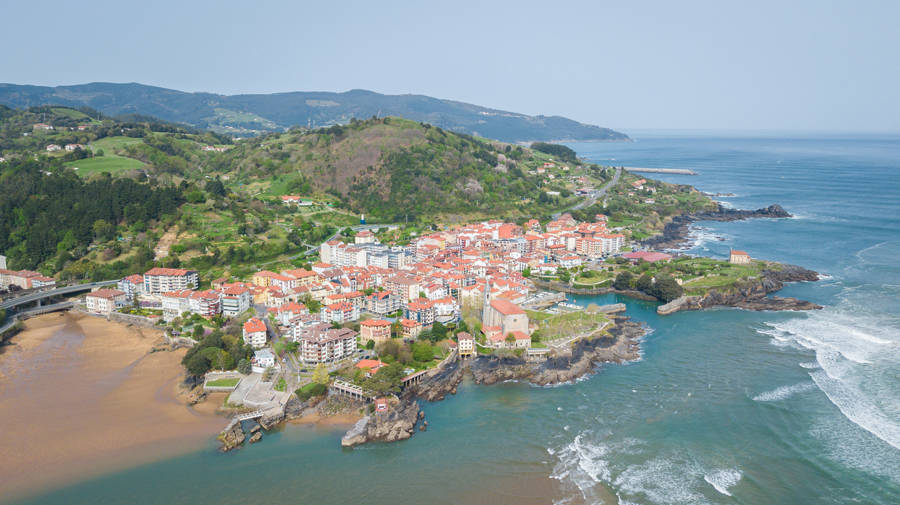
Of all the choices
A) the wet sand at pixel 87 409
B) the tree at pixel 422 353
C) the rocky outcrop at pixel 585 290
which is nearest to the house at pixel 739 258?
the rocky outcrop at pixel 585 290

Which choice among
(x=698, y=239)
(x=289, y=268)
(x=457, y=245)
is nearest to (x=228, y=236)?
(x=289, y=268)

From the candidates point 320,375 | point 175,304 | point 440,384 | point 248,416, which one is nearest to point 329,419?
point 320,375

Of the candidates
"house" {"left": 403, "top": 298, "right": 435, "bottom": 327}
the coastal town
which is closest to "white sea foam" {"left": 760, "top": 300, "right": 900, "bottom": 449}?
the coastal town

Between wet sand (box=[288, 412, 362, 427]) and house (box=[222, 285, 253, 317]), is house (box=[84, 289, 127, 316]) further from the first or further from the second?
wet sand (box=[288, 412, 362, 427])

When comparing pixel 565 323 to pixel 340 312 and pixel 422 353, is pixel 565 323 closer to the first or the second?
pixel 422 353

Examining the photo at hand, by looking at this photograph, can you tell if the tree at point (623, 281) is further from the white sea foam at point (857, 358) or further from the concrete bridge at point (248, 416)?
the concrete bridge at point (248, 416)
